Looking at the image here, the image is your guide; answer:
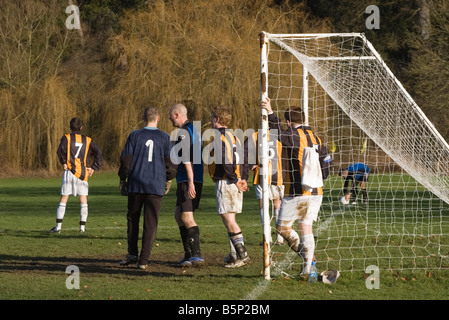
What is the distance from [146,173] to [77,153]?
459cm

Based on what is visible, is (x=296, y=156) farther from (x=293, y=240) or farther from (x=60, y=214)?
(x=60, y=214)

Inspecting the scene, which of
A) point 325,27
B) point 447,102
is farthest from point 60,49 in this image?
point 447,102

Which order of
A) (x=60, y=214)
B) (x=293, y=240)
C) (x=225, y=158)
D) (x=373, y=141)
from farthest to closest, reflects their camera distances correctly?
(x=60, y=214) < (x=373, y=141) < (x=225, y=158) < (x=293, y=240)

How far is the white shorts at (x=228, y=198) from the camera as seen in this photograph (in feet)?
31.4

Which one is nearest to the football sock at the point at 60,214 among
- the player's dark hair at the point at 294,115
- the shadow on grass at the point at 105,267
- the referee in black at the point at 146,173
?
the shadow on grass at the point at 105,267

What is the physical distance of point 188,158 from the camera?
952 cm

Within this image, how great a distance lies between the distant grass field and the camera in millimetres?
7824

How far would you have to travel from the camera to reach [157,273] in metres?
9.20

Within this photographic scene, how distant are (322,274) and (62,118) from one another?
2798cm

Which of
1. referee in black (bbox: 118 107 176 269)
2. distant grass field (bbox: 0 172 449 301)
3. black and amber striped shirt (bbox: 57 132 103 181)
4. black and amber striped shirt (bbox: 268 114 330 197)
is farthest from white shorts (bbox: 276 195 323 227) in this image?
black and amber striped shirt (bbox: 57 132 103 181)

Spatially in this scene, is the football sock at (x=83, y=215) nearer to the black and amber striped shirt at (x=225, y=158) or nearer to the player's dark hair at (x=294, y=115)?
the black and amber striped shirt at (x=225, y=158)

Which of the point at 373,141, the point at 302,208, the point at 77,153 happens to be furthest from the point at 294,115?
the point at 77,153

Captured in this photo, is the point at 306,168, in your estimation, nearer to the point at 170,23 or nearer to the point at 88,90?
the point at 170,23

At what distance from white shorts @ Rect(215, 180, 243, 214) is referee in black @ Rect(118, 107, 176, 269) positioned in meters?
0.62
